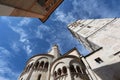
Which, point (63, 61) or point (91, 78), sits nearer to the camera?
point (91, 78)

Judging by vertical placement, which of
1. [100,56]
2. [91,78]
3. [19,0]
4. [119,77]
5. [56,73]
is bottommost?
[19,0]

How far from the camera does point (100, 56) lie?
16.7 meters

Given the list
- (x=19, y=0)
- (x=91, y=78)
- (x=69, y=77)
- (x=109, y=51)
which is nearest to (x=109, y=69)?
(x=91, y=78)

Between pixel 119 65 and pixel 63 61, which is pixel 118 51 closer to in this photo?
pixel 119 65

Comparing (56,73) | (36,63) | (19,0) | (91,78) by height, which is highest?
(36,63)

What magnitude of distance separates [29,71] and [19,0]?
55.5 feet

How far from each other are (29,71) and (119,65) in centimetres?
1277

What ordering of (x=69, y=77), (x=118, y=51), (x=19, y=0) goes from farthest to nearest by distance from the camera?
(x=118, y=51), (x=69, y=77), (x=19, y=0)

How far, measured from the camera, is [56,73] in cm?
1620

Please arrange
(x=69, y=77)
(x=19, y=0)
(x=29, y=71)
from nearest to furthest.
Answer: (x=19, y=0), (x=69, y=77), (x=29, y=71)

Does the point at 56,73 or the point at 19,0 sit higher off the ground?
the point at 56,73

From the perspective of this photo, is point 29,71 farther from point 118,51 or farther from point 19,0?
point 19,0

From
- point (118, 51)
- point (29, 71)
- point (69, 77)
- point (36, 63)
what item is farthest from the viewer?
point (36, 63)

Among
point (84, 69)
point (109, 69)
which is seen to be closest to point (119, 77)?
point (109, 69)
